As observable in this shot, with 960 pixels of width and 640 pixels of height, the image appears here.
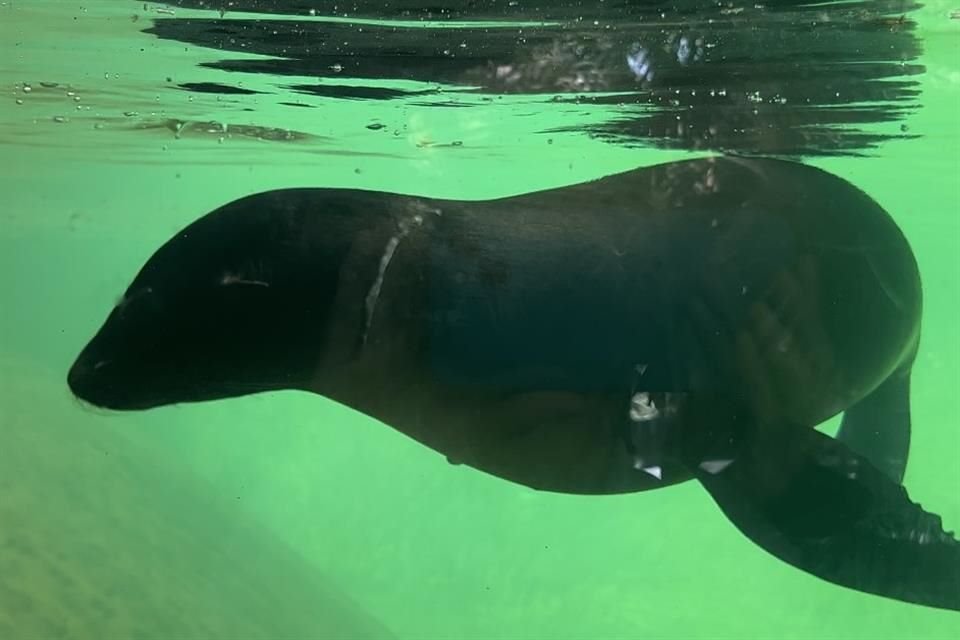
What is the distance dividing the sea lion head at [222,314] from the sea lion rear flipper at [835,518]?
1512 millimetres

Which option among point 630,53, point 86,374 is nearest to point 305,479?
point 630,53

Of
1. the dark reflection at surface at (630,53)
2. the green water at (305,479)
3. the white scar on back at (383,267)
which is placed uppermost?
the dark reflection at surface at (630,53)

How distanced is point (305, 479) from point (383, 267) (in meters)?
11.8

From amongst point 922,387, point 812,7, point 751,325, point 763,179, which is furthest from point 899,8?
point 922,387

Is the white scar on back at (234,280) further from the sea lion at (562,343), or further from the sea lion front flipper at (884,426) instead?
the sea lion front flipper at (884,426)

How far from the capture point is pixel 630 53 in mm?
4590

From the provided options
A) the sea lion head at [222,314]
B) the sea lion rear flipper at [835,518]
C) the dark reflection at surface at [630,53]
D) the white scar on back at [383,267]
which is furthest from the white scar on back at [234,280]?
the dark reflection at surface at [630,53]

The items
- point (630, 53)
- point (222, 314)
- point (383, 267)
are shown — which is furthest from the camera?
point (630, 53)

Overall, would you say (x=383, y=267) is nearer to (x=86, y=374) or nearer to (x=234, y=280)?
(x=234, y=280)

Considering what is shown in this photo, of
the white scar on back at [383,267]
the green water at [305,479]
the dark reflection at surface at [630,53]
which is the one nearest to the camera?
the white scar on back at [383,267]

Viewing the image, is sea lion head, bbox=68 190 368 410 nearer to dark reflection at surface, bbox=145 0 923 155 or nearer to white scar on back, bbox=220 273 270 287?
white scar on back, bbox=220 273 270 287

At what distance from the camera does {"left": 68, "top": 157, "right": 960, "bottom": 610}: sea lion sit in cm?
245

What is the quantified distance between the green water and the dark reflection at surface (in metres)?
0.32

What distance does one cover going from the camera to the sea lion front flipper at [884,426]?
3.94 metres
